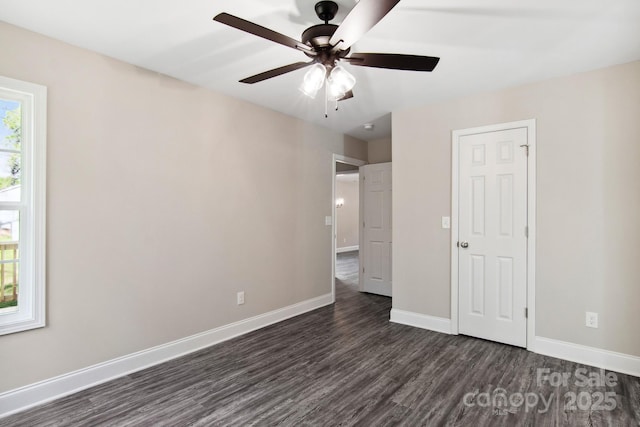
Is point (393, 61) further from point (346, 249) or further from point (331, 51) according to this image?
point (346, 249)

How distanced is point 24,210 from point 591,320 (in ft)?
14.4

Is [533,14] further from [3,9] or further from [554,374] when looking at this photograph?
[3,9]

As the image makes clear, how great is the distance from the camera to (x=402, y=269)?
385 cm

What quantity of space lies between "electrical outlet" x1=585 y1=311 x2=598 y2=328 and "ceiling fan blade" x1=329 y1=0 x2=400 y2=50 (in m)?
2.95

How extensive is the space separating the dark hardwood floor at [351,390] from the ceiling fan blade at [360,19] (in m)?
2.20

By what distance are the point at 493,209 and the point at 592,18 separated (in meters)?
1.69

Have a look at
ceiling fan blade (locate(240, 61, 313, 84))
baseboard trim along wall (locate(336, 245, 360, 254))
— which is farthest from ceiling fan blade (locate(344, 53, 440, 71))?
baseboard trim along wall (locate(336, 245, 360, 254))

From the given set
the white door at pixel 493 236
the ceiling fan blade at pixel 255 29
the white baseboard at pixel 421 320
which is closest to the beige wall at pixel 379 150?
the white door at pixel 493 236

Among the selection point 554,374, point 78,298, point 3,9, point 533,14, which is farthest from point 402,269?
point 3,9

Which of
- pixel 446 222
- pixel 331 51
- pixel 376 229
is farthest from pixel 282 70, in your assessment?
pixel 376 229

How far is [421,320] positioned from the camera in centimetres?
369

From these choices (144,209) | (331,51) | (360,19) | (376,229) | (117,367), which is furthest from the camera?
(376,229)

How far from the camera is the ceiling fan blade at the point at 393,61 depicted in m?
1.79

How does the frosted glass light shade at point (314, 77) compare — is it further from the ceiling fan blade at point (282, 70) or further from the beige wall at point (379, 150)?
the beige wall at point (379, 150)
